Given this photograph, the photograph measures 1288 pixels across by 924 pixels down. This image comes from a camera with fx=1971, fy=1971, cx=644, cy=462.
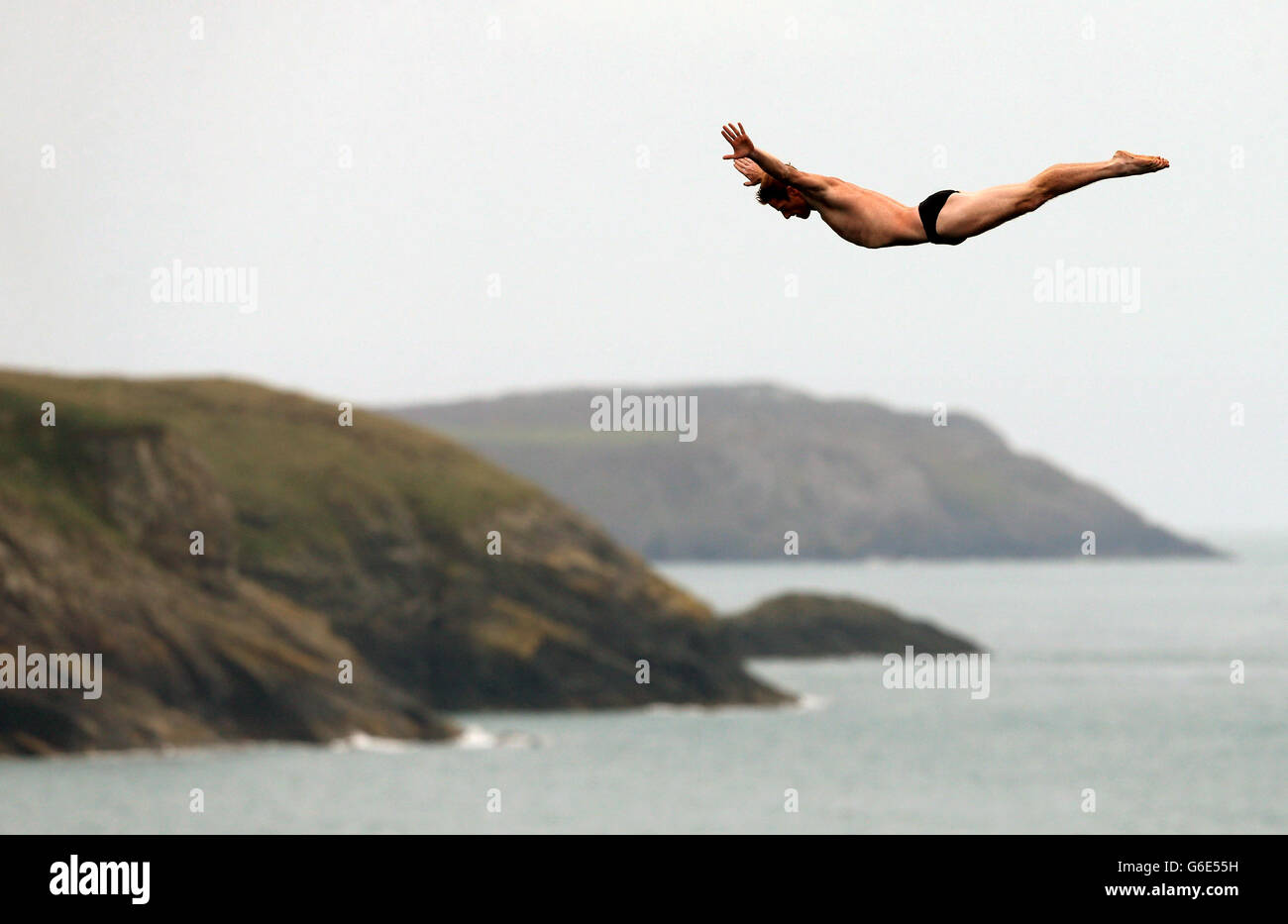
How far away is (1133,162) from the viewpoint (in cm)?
1631

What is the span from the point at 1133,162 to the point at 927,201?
1743 mm

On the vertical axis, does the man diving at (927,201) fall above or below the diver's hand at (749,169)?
below

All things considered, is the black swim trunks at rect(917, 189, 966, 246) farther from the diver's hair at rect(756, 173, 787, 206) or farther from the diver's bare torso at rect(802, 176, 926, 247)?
the diver's hair at rect(756, 173, 787, 206)

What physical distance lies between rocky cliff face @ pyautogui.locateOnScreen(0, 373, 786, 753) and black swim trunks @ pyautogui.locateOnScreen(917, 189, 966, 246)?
286ft

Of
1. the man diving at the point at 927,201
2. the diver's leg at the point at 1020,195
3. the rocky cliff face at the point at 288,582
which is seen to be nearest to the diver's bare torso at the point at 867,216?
the man diving at the point at 927,201

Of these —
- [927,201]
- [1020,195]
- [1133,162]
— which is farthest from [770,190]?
[1133,162]

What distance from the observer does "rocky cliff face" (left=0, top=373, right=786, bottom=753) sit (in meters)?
102

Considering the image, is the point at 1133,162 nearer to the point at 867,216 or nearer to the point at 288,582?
the point at 867,216

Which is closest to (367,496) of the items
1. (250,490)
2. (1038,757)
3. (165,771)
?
(250,490)

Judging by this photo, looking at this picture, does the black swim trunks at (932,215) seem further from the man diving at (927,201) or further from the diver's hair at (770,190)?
the diver's hair at (770,190)

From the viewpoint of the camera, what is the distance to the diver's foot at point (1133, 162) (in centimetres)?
1627

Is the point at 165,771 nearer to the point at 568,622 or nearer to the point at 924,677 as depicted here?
the point at 568,622

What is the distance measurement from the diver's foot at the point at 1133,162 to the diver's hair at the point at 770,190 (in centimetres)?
281

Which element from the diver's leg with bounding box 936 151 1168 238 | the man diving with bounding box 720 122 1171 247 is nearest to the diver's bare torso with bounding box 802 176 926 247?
the man diving with bounding box 720 122 1171 247
